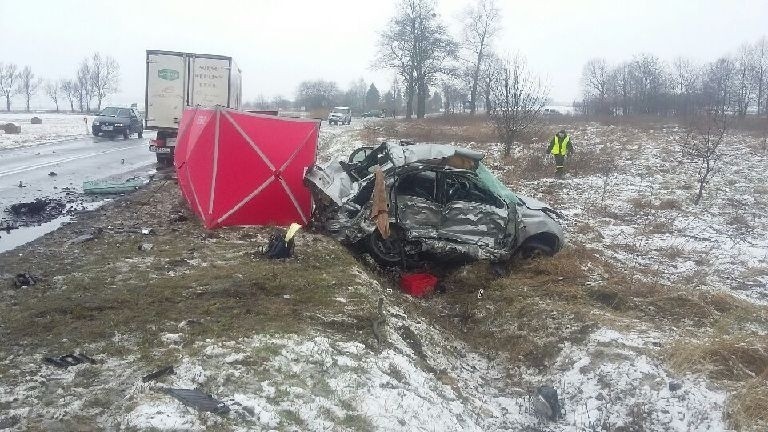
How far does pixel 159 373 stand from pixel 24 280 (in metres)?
2.86

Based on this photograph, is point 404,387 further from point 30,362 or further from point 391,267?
point 391,267

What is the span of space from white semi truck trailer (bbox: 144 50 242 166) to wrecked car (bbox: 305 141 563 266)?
10.5m

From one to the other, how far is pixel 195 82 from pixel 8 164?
5730 mm

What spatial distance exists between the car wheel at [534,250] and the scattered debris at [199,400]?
5.26 meters

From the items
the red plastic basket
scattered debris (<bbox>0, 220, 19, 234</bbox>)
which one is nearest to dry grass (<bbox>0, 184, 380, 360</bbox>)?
the red plastic basket

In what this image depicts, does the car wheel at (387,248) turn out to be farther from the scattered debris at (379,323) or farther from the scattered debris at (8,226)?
the scattered debris at (8,226)

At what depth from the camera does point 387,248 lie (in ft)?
26.0

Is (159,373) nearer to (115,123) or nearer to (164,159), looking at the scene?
(164,159)

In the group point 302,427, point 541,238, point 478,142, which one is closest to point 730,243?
point 541,238

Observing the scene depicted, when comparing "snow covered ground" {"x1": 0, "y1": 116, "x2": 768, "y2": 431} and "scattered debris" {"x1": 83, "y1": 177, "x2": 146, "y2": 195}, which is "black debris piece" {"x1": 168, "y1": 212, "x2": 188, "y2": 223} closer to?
"scattered debris" {"x1": 83, "y1": 177, "x2": 146, "y2": 195}

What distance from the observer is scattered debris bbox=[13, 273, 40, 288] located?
5.86m

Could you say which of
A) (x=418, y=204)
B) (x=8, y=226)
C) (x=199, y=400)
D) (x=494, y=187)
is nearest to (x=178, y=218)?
(x=8, y=226)

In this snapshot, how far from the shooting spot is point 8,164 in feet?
53.4

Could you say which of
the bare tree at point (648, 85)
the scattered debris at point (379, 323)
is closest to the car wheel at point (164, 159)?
the scattered debris at point (379, 323)
